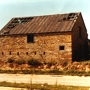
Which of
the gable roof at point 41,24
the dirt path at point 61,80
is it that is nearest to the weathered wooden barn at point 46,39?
the gable roof at point 41,24

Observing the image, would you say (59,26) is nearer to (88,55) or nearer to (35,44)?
(35,44)

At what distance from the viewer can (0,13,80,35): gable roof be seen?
33.1 m

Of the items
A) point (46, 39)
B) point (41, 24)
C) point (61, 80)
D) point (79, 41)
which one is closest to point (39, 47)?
point (46, 39)

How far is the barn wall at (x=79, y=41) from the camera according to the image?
32.8m

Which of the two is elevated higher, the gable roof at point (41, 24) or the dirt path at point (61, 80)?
the gable roof at point (41, 24)

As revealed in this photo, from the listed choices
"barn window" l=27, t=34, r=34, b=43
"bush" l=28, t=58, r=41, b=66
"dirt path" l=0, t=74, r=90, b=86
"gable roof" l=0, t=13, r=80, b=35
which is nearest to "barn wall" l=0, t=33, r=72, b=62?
"barn window" l=27, t=34, r=34, b=43

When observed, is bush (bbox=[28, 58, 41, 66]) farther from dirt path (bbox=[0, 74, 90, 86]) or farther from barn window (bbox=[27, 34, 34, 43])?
dirt path (bbox=[0, 74, 90, 86])

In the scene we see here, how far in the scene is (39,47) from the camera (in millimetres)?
33344

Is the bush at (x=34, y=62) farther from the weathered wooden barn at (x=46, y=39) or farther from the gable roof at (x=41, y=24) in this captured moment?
the gable roof at (x=41, y=24)

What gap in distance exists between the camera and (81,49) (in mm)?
35719

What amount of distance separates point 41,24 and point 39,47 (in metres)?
4.21

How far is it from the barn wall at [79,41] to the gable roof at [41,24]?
50.7 inches

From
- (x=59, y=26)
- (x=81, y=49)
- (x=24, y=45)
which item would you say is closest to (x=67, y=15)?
(x=59, y=26)

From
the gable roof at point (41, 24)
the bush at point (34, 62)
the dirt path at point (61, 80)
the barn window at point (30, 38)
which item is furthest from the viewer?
the barn window at point (30, 38)
